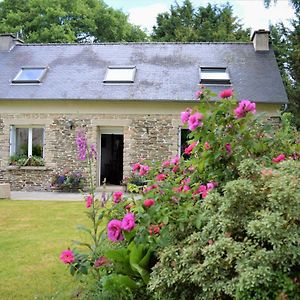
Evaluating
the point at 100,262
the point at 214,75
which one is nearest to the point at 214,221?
the point at 100,262

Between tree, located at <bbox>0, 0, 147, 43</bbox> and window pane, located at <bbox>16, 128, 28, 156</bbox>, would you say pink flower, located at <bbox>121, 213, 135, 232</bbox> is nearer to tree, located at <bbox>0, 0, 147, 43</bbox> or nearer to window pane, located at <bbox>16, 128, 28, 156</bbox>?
window pane, located at <bbox>16, 128, 28, 156</bbox>

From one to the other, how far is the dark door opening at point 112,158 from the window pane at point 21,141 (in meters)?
2.93

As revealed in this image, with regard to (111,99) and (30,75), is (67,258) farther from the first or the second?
(30,75)

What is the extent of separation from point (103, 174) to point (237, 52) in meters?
7.30

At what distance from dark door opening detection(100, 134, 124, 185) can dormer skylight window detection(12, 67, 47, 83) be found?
3.33 metres

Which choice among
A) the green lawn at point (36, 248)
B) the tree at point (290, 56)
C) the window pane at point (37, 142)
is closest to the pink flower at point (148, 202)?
→ the green lawn at point (36, 248)

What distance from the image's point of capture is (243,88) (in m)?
14.6

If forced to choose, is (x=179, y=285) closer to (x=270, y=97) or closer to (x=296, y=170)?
(x=296, y=170)

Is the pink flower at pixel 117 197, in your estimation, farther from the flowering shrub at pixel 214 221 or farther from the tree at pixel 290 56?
the tree at pixel 290 56

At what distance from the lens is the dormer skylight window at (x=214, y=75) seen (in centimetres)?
1498

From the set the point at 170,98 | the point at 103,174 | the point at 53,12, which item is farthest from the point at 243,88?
the point at 53,12

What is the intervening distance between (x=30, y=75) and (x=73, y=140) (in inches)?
129

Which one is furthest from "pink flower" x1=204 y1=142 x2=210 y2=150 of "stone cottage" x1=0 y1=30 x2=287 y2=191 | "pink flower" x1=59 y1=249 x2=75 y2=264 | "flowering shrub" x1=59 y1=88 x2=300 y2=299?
"stone cottage" x1=0 y1=30 x2=287 y2=191

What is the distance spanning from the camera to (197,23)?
99.7 feet
